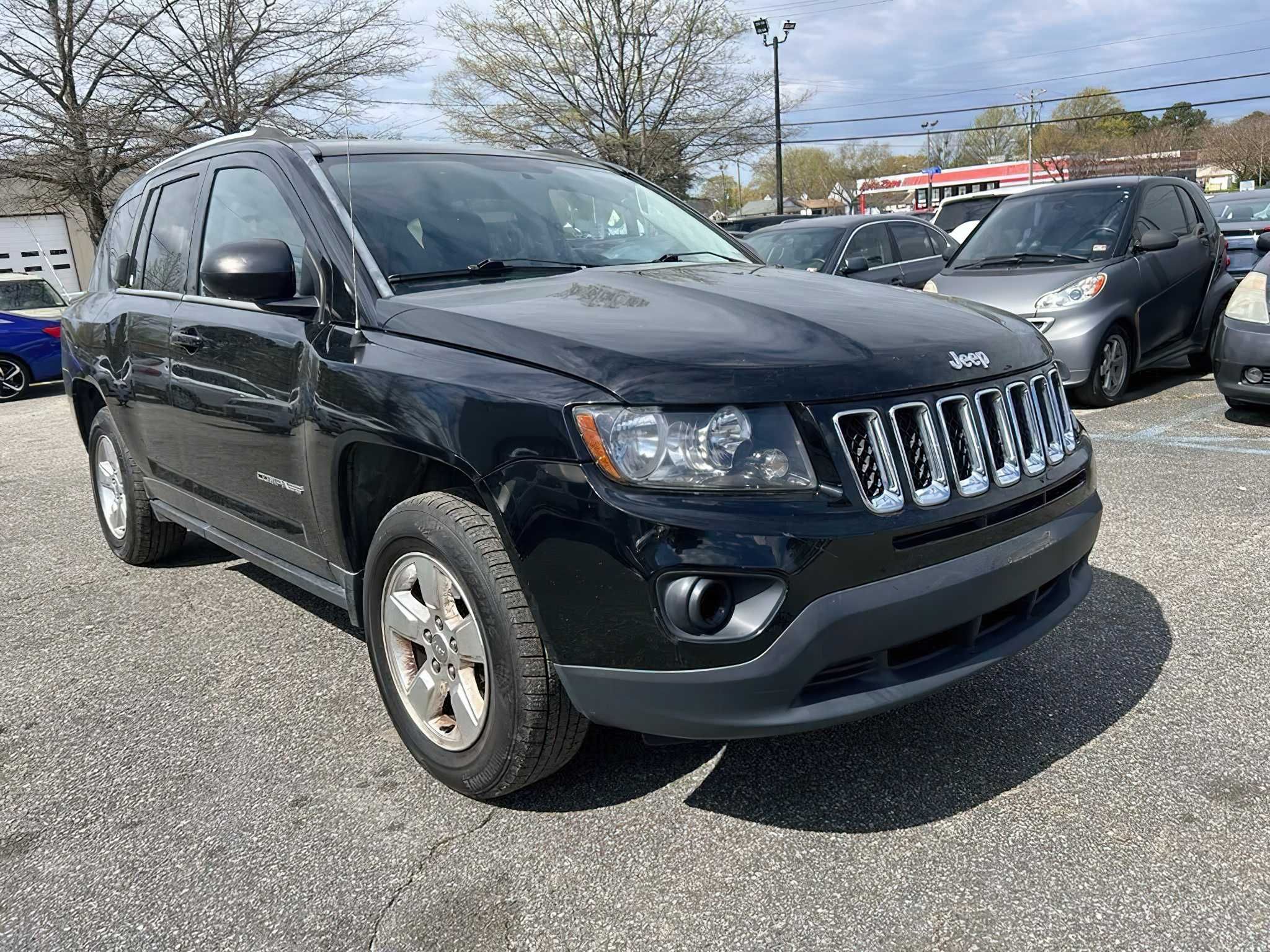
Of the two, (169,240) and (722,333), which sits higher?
(169,240)

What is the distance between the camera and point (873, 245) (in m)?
10.4

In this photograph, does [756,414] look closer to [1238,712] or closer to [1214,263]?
[1238,712]

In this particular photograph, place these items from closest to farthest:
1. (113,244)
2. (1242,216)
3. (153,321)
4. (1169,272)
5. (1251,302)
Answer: (153,321) → (113,244) → (1251,302) → (1169,272) → (1242,216)

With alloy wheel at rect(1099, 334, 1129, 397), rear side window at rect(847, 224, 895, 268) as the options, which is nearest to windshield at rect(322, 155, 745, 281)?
alloy wheel at rect(1099, 334, 1129, 397)

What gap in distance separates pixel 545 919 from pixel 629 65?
3214 centimetres

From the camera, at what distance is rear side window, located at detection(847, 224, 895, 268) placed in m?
10.1

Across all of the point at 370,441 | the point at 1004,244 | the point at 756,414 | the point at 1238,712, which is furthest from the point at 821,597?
the point at 1004,244

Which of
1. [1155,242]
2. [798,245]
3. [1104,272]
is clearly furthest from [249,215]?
[798,245]

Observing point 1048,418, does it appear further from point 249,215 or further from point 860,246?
point 860,246

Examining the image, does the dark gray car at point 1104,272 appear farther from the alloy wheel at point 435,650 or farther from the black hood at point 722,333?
the alloy wheel at point 435,650

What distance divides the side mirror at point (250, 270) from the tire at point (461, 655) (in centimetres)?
A: 80

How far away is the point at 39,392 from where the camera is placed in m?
14.5

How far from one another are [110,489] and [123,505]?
0.24 metres

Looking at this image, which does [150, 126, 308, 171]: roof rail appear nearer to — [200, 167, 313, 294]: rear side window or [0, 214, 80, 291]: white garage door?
[200, 167, 313, 294]: rear side window
